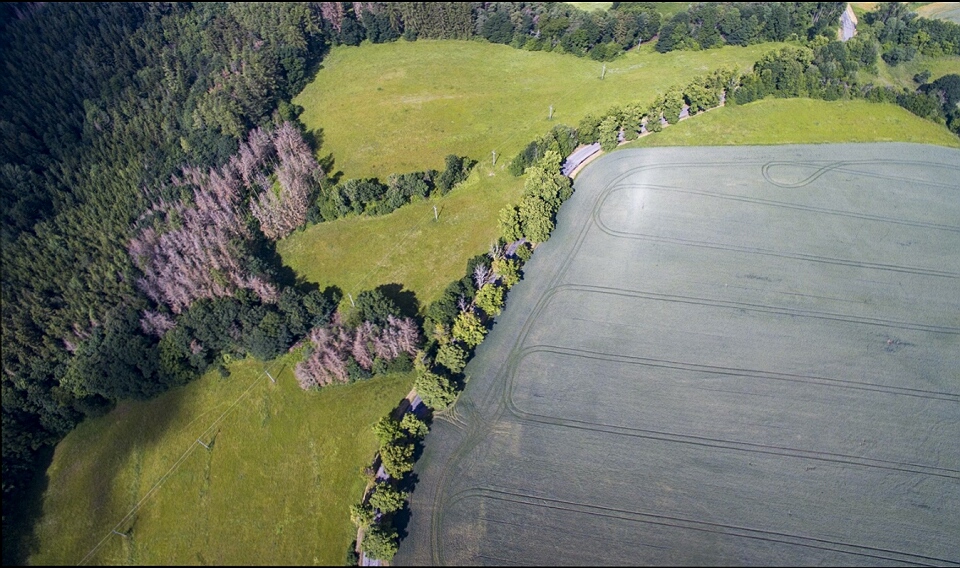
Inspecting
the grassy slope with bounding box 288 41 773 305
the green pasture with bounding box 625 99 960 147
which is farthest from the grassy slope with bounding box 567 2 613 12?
the green pasture with bounding box 625 99 960 147

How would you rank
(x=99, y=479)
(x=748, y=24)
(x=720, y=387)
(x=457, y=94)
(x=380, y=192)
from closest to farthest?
(x=99, y=479)
(x=720, y=387)
(x=380, y=192)
(x=457, y=94)
(x=748, y=24)

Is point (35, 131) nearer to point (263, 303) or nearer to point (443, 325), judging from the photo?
point (263, 303)

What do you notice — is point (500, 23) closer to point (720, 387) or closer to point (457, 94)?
point (457, 94)

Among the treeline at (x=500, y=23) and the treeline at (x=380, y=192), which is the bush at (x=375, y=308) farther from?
the treeline at (x=500, y=23)

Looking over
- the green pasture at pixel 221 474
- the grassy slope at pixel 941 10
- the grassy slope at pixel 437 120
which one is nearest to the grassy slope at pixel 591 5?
the grassy slope at pixel 437 120

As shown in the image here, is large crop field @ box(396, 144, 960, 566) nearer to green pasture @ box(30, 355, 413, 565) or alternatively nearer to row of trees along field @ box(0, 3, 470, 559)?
green pasture @ box(30, 355, 413, 565)

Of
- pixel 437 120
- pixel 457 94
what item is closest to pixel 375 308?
pixel 437 120

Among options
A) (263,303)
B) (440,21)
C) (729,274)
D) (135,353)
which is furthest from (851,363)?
(440,21)
